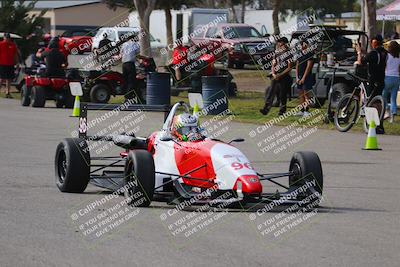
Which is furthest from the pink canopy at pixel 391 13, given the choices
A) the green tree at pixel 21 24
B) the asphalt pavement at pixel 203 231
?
the asphalt pavement at pixel 203 231

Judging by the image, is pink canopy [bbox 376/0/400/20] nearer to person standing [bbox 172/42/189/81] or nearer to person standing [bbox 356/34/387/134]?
person standing [bbox 172/42/189/81]

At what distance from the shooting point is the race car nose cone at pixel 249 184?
35.5ft

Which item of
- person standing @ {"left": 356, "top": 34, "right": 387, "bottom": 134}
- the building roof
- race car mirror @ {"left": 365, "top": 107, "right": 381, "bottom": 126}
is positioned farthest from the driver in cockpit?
the building roof

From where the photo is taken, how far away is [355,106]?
21109 mm

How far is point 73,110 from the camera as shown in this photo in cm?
2622

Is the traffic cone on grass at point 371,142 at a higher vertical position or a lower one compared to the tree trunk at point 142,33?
higher

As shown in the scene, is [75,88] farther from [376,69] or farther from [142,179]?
[142,179]

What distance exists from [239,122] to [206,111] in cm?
147

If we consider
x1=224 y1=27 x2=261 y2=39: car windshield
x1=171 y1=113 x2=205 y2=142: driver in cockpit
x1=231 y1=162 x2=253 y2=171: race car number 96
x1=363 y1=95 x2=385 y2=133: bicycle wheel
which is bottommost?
x1=224 y1=27 x2=261 y2=39: car windshield

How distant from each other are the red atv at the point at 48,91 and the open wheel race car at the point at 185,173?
586 inches

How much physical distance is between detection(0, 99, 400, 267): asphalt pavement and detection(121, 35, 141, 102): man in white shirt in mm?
11957

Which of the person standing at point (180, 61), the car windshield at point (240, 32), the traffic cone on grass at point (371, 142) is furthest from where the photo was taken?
the car windshield at point (240, 32)

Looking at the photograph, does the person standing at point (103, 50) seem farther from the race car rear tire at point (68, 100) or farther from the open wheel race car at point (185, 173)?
the open wheel race car at point (185, 173)

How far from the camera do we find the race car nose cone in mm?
10820
